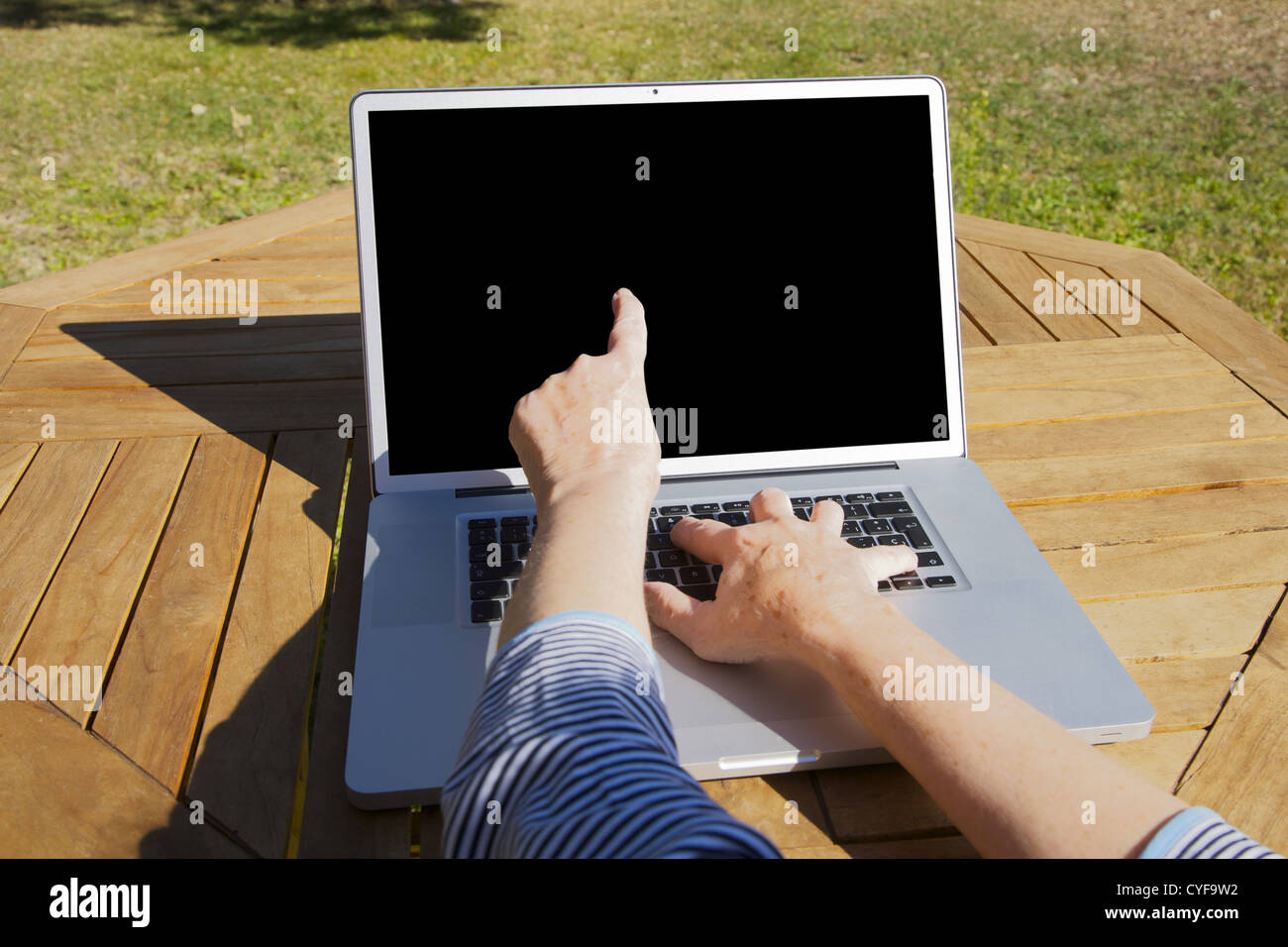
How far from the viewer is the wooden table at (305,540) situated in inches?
34.6

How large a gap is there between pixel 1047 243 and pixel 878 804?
1.80 meters

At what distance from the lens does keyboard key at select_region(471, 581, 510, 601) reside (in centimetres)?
107

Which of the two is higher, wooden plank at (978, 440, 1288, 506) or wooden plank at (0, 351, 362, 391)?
wooden plank at (0, 351, 362, 391)

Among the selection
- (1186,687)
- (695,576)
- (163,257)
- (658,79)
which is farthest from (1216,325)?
(658,79)

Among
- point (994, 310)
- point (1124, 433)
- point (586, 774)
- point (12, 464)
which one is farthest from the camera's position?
point (994, 310)

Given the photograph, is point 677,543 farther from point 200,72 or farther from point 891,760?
point 200,72

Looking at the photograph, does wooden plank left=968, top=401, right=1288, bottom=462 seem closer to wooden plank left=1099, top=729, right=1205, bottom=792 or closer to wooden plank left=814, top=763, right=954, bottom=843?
wooden plank left=1099, top=729, right=1205, bottom=792

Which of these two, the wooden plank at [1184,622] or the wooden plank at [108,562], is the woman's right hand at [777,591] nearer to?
the wooden plank at [1184,622]

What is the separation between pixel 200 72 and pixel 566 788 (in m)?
7.40

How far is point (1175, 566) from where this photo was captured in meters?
1.21

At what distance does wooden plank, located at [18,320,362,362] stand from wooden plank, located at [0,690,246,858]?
3.14ft

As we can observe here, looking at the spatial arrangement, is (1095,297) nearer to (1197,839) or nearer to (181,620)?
(1197,839)

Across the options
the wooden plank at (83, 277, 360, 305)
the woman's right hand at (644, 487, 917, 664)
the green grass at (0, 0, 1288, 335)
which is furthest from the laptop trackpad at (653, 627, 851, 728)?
the green grass at (0, 0, 1288, 335)

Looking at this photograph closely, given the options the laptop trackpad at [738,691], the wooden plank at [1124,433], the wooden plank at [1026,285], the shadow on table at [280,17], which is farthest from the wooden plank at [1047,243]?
the shadow on table at [280,17]
